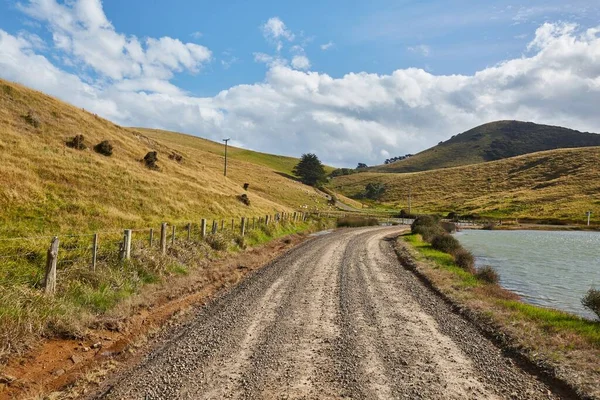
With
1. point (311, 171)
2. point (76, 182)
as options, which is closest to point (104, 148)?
point (76, 182)

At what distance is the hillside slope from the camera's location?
19.1 metres

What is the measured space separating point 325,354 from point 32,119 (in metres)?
37.2

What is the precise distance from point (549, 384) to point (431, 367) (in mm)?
2047

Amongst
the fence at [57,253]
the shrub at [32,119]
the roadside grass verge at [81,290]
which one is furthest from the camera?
the shrub at [32,119]

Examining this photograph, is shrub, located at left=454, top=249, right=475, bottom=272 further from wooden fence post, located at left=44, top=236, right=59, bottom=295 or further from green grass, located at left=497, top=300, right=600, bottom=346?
wooden fence post, located at left=44, top=236, right=59, bottom=295

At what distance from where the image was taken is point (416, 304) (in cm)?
1291

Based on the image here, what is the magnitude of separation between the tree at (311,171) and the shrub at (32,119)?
7987 cm

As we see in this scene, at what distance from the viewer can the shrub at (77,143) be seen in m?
34.7

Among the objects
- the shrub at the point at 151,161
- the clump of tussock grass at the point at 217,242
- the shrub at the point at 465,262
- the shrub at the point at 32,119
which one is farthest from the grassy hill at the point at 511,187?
the shrub at the point at 32,119

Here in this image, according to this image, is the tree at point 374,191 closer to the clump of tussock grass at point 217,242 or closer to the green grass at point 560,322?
the clump of tussock grass at point 217,242

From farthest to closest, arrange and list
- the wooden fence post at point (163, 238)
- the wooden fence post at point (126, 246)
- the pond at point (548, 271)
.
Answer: the wooden fence post at point (163, 238), the pond at point (548, 271), the wooden fence post at point (126, 246)

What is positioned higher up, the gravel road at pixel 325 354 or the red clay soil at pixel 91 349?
the gravel road at pixel 325 354

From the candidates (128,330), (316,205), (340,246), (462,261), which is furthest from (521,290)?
(316,205)

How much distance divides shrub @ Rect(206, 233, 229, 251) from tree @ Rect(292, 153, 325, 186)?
89913mm
